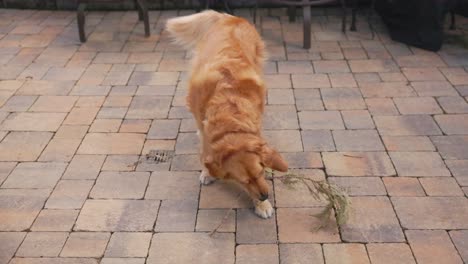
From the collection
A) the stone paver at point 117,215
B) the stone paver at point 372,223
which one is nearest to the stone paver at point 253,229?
the stone paver at point 372,223

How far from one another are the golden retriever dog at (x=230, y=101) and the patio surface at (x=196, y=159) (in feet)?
0.99

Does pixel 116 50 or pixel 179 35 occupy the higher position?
pixel 179 35

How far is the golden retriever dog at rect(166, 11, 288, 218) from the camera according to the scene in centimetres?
239

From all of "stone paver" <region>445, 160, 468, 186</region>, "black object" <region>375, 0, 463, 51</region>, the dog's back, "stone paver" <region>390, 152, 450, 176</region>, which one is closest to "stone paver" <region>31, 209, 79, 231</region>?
the dog's back

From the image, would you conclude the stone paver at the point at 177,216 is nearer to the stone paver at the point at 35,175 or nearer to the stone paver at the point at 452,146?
the stone paver at the point at 35,175

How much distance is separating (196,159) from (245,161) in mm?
978

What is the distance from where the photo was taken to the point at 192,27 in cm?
355

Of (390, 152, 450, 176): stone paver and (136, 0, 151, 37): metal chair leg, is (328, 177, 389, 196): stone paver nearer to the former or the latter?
(390, 152, 450, 176): stone paver

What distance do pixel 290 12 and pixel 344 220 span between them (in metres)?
3.52

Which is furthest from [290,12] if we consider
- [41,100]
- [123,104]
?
[41,100]

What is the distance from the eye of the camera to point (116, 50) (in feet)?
16.6

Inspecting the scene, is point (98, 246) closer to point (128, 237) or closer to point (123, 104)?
point (128, 237)

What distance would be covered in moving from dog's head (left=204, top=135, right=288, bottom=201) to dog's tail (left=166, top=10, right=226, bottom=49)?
1305 mm

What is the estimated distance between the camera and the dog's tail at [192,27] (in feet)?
11.4
